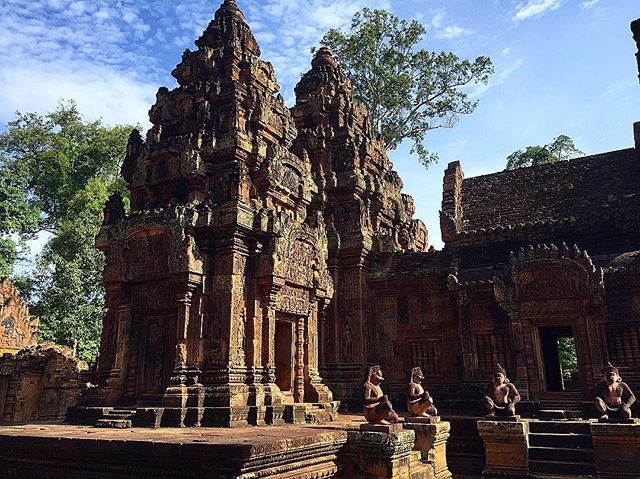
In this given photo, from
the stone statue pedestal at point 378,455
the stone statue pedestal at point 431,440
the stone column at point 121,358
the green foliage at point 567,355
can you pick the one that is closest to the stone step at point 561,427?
the stone statue pedestal at point 431,440

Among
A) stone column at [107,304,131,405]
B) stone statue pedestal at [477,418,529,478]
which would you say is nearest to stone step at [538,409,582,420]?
stone statue pedestal at [477,418,529,478]

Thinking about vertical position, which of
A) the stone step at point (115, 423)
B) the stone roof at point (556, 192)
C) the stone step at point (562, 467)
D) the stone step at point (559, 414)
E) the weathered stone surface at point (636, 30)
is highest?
the weathered stone surface at point (636, 30)

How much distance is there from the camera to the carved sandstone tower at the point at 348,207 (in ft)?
44.6

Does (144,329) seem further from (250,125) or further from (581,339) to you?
(581,339)

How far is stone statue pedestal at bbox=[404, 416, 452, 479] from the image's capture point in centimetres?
823

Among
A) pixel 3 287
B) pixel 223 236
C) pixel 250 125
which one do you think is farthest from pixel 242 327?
pixel 3 287

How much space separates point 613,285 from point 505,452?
487 cm

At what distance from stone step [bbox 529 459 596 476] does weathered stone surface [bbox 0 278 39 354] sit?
73.2 ft

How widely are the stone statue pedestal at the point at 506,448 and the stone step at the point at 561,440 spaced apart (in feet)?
1.26

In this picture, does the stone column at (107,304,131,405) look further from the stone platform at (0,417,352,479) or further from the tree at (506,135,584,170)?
the tree at (506,135,584,170)

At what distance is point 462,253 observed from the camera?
47.8 feet

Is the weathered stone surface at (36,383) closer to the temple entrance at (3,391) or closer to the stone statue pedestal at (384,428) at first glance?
the temple entrance at (3,391)

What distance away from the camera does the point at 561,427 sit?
10.1m

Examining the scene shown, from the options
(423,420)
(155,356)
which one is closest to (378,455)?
(423,420)
